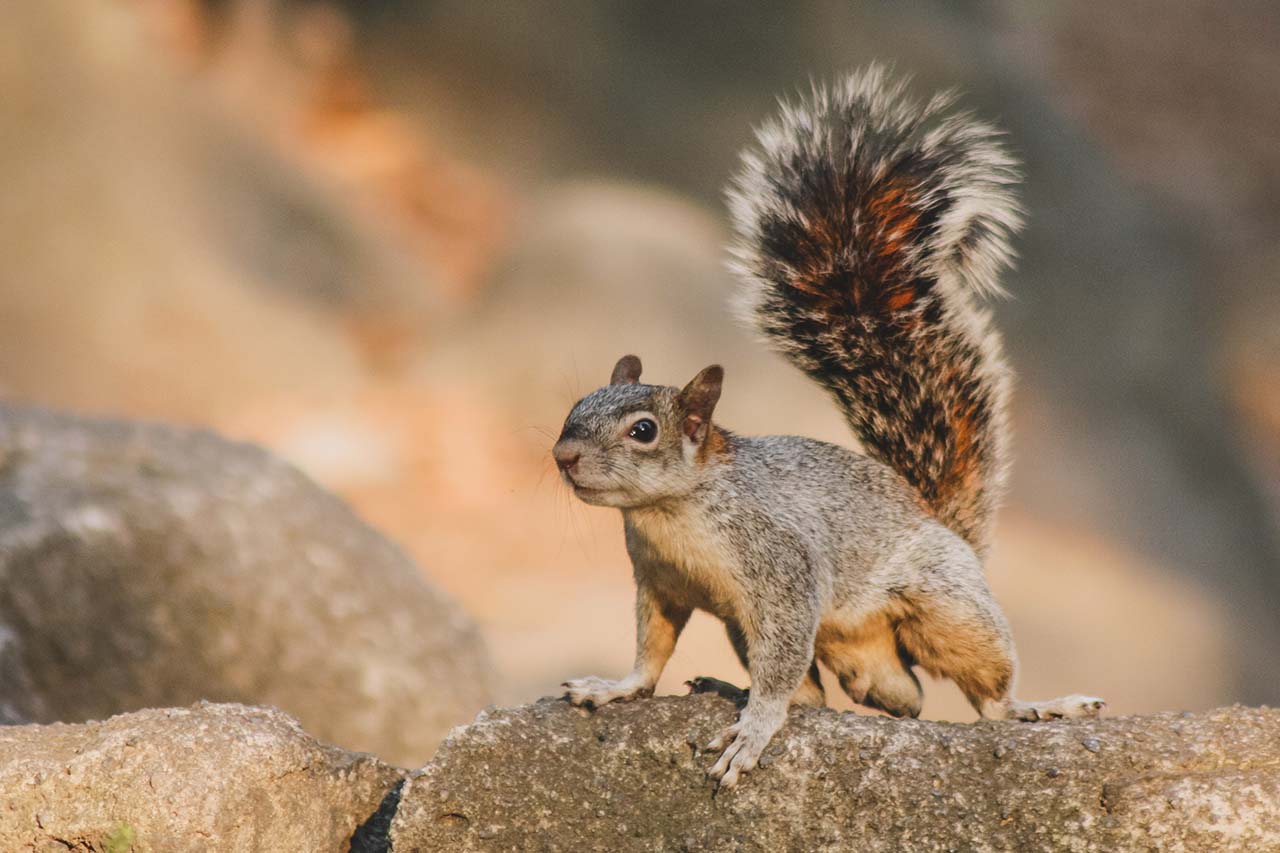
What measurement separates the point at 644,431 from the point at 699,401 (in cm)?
11

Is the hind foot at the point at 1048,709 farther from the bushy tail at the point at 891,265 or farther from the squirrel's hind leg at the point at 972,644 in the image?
the bushy tail at the point at 891,265

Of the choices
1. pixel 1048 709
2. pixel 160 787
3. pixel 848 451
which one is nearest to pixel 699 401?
pixel 848 451

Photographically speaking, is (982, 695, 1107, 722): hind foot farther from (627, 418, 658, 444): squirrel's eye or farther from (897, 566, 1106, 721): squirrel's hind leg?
(627, 418, 658, 444): squirrel's eye

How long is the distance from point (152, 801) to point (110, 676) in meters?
1.34

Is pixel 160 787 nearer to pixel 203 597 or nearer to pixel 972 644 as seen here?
pixel 972 644

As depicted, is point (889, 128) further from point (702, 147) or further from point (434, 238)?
point (434, 238)

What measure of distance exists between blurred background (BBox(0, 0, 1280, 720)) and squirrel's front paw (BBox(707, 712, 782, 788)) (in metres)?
4.09

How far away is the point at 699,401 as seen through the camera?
2.07 metres

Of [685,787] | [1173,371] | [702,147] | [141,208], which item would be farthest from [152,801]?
[1173,371]

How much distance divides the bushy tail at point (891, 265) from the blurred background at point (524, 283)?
370 centimetres

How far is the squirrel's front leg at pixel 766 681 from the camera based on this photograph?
1892mm

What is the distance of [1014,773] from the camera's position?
1823mm

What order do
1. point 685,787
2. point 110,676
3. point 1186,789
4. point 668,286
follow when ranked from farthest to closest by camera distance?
1. point 668,286
2. point 110,676
3. point 685,787
4. point 1186,789

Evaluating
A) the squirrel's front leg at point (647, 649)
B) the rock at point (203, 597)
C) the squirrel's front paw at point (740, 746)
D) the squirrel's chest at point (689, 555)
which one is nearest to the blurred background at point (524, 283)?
the rock at point (203, 597)
